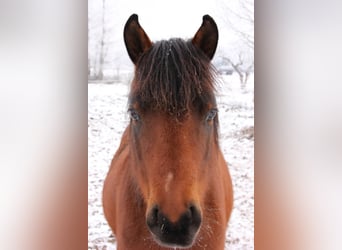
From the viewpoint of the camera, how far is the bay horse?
1201mm

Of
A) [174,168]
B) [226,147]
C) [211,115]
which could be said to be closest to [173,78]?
[211,115]

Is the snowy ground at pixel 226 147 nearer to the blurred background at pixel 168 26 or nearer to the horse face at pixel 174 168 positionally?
the blurred background at pixel 168 26

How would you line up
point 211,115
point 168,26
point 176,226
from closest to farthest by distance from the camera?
1. point 176,226
2. point 211,115
3. point 168,26

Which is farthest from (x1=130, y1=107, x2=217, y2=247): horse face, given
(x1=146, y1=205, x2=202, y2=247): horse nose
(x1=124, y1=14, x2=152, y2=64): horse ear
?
(x1=124, y1=14, x2=152, y2=64): horse ear

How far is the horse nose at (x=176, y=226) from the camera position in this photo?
1179 millimetres

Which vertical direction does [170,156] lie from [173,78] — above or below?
below

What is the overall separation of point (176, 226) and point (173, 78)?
1.50ft

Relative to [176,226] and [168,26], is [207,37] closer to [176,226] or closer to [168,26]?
[168,26]

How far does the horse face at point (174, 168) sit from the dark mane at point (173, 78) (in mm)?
36

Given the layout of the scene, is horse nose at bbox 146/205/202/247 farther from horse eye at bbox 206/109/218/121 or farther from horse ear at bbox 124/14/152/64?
horse ear at bbox 124/14/152/64

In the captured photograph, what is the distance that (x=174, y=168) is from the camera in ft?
3.93

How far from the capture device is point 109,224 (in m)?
1.48

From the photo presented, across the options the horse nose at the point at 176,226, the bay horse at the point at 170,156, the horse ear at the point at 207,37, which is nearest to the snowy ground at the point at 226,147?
the bay horse at the point at 170,156
